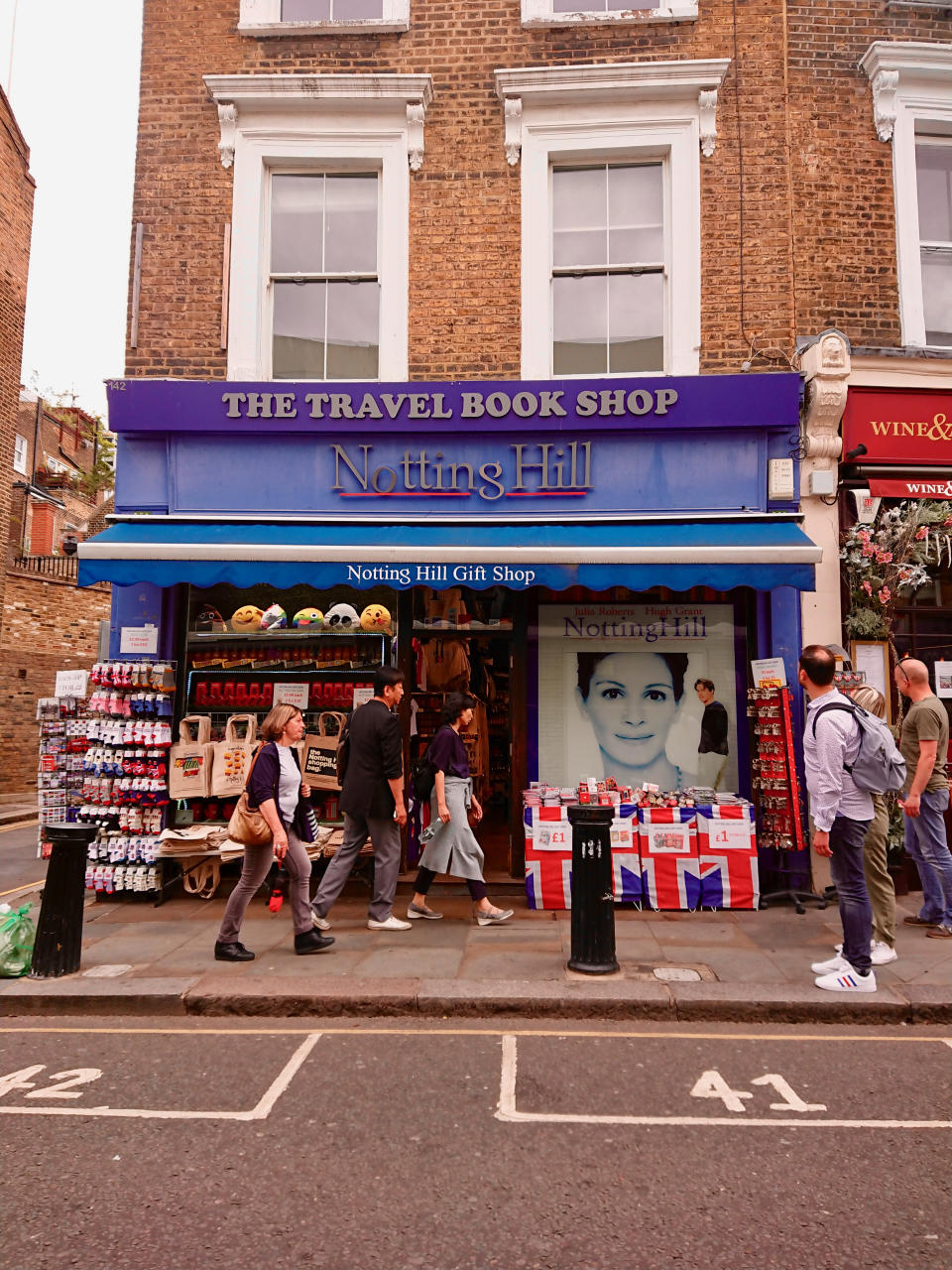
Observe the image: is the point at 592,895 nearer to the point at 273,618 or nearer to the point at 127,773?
the point at 273,618

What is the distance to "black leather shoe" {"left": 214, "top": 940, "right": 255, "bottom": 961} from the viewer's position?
19.9 ft

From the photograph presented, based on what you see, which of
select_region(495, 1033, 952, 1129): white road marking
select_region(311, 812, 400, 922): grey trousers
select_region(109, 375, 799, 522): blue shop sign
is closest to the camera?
select_region(495, 1033, 952, 1129): white road marking

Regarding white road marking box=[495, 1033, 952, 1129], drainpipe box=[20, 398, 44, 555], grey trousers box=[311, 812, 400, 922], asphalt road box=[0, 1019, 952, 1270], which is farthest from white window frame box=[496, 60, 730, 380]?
drainpipe box=[20, 398, 44, 555]

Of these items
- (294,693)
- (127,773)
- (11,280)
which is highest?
(11,280)

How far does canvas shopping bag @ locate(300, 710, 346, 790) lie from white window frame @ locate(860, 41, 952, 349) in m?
6.88

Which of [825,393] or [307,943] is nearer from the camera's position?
[307,943]

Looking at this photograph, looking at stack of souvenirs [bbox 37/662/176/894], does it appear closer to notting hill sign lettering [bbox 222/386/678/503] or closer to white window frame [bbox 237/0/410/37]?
notting hill sign lettering [bbox 222/386/678/503]

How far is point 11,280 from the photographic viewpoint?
1830 centimetres

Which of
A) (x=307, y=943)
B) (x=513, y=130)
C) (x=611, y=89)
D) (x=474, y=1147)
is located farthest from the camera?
(x=513, y=130)

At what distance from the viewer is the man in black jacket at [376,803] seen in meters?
6.72

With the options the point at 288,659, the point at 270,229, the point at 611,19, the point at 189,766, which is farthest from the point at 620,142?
the point at 189,766

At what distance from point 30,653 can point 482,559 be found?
14976 millimetres

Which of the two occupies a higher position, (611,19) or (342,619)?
(611,19)

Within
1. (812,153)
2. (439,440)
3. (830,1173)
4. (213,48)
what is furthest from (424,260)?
(830,1173)
